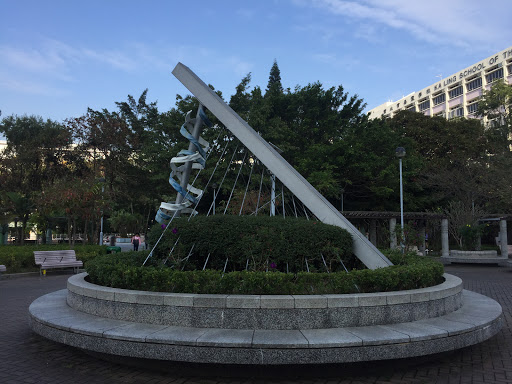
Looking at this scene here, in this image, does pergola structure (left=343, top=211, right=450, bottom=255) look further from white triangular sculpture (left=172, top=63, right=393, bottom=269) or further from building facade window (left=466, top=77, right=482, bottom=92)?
building facade window (left=466, top=77, right=482, bottom=92)

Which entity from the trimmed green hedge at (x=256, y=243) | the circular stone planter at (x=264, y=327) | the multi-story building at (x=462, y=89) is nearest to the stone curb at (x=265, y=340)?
the circular stone planter at (x=264, y=327)

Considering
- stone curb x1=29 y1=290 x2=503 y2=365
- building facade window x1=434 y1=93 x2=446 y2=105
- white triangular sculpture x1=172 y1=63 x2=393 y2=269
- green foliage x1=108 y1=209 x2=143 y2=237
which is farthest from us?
building facade window x1=434 y1=93 x2=446 y2=105

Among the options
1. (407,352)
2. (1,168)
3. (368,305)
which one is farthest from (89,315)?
(1,168)

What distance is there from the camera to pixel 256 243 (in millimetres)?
7398

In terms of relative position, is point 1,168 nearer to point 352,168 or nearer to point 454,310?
point 352,168

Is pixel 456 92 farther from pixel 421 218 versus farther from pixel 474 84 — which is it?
pixel 421 218

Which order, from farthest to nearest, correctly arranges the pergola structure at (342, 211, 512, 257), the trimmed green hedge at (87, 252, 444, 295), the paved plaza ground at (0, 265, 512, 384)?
the pergola structure at (342, 211, 512, 257), the trimmed green hedge at (87, 252, 444, 295), the paved plaza ground at (0, 265, 512, 384)

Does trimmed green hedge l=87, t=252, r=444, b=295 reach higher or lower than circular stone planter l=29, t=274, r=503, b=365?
higher

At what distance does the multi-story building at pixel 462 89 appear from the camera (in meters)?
59.8

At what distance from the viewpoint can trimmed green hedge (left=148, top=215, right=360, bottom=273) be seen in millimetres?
7562

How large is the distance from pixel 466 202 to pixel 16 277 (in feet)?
94.5

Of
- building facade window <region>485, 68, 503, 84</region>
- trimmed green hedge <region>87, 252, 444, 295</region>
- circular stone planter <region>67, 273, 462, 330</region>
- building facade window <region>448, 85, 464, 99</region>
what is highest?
building facade window <region>448, 85, 464, 99</region>

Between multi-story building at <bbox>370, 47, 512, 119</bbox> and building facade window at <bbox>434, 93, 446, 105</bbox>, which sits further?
building facade window at <bbox>434, 93, 446, 105</bbox>

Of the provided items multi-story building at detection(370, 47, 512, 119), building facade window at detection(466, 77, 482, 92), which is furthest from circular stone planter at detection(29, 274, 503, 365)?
building facade window at detection(466, 77, 482, 92)
